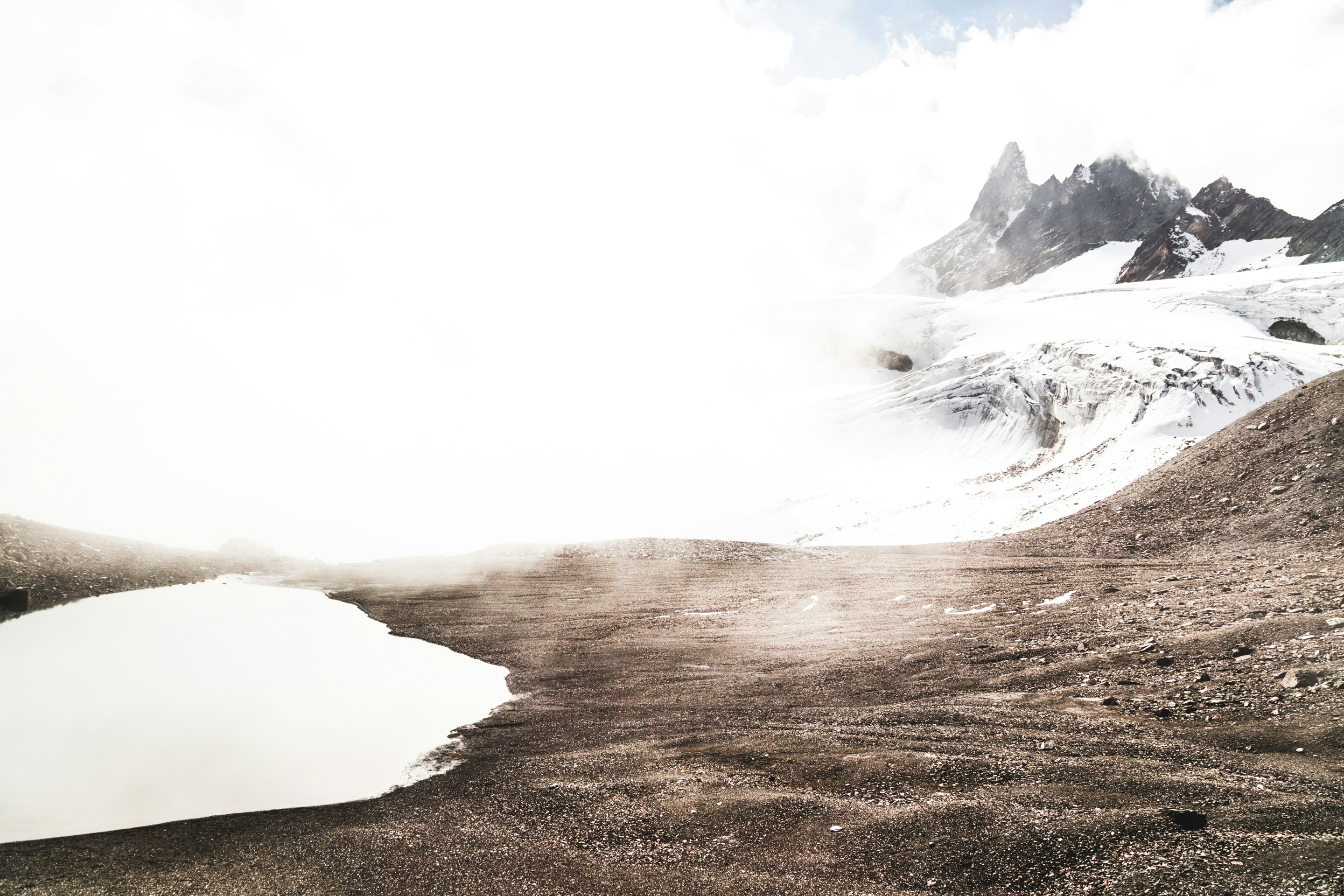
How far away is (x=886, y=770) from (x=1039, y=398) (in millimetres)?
48819

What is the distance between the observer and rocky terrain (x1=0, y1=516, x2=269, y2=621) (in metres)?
19.5

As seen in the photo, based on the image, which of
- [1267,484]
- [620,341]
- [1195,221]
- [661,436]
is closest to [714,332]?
[620,341]

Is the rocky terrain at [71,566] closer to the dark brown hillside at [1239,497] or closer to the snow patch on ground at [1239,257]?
the dark brown hillside at [1239,497]

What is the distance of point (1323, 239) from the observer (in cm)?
10050

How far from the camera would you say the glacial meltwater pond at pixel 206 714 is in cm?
762

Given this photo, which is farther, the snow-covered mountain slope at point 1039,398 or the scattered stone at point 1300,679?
the snow-covered mountain slope at point 1039,398

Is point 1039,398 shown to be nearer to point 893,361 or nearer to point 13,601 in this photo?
point 893,361

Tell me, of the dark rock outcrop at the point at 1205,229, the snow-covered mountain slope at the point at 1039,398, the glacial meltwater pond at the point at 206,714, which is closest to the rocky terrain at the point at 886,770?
the glacial meltwater pond at the point at 206,714

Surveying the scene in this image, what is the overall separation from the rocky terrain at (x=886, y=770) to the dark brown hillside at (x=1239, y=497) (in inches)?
183

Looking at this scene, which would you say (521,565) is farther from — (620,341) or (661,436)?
(620,341)

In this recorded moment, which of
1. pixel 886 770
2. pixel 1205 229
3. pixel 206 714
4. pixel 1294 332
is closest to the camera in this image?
pixel 886 770

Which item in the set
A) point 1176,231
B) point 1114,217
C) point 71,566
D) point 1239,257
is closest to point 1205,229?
point 1176,231

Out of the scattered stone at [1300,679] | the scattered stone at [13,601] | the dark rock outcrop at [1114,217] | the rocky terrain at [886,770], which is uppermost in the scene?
the dark rock outcrop at [1114,217]

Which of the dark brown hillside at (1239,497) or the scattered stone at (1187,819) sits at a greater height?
the dark brown hillside at (1239,497)
